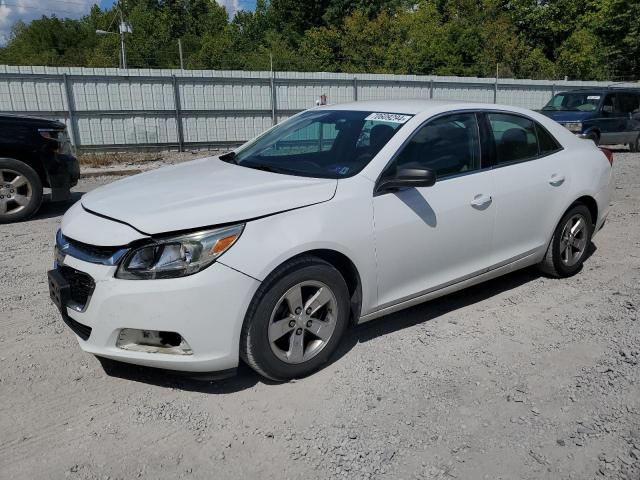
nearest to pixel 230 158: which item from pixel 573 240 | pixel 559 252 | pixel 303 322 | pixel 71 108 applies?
pixel 303 322

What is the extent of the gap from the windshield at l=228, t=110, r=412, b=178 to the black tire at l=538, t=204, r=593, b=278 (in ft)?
6.17

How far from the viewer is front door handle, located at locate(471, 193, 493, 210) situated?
397 cm

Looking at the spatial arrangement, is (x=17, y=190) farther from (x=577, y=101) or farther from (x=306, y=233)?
(x=577, y=101)

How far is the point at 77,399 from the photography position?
314 cm

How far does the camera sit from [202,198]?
316 cm

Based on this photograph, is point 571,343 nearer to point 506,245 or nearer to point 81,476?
point 506,245

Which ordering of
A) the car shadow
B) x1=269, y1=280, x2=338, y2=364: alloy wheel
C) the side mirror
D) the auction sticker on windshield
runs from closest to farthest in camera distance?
x1=269, y1=280, x2=338, y2=364: alloy wheel < the side mirror < the auction sticker on windshield < the car shadow

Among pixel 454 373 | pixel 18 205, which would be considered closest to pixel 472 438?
pixel 454 373

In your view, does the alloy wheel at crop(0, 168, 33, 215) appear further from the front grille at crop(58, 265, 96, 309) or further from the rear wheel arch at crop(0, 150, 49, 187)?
the front grille at crop(58, 265, 96, 309)

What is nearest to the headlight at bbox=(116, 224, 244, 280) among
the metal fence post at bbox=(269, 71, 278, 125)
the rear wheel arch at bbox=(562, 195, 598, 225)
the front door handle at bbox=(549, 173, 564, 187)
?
the front door handle at bbox=(549, 173, 564, 187)

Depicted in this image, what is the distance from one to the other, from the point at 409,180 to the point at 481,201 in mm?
831

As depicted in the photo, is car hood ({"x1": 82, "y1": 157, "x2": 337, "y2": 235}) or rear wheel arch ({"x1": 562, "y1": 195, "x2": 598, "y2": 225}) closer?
car hood ({"x1": 82, "y1": 157, "x2": 337, "y2": 235})

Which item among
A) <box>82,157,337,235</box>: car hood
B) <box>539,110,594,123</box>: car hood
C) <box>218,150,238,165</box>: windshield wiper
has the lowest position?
<box>539,110,594,123</box>: car hood

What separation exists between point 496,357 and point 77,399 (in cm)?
254
